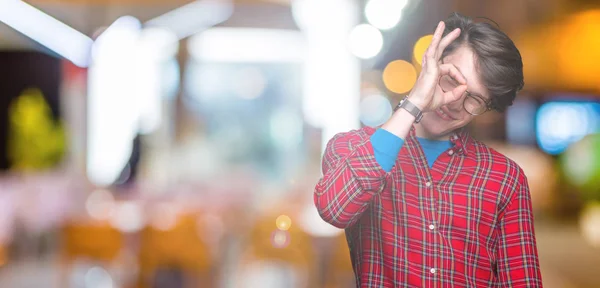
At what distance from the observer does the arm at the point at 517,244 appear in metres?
1.19

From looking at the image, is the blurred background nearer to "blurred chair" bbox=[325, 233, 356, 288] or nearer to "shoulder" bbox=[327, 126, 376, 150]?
"blurred chair" bbox=[325, 233, 356, 288]

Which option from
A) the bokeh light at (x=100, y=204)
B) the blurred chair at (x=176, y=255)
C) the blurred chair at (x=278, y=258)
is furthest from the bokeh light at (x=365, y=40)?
the bokeh light at (x=100, y=204)

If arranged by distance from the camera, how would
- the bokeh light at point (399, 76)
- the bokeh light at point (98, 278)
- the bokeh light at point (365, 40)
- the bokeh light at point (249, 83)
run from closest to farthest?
1. the bokeh light at point (399, 76)
2. the bokeh light at point (365, 40)
3. the bokeh light at point (98, 278)
4. the bokeh light at point (249, 83)

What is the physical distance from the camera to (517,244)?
3.91ft

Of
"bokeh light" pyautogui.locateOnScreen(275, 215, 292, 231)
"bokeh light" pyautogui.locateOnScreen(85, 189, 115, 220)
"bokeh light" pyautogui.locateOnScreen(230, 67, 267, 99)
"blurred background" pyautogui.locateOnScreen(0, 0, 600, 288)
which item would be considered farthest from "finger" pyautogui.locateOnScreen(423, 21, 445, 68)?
"bokeh light" pyautogui.locateOnScreen(230, 67, 267, 99)

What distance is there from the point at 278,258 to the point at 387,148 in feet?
13.1

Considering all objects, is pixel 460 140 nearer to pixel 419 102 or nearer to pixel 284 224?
pixel 419 102

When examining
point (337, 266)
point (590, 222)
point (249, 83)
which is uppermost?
point (249, 83)

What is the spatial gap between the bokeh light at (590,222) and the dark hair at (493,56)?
7.98 meters

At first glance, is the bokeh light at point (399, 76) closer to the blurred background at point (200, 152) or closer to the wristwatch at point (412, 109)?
the wristwatch at point (412, 109)

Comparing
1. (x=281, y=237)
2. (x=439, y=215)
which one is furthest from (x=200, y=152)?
(x=439, y=215)

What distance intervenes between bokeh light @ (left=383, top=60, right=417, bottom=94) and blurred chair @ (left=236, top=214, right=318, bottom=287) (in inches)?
116

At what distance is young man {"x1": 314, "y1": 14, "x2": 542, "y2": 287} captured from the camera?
44.0 inches

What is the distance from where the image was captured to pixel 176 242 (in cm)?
498
